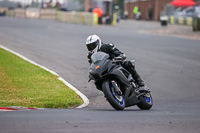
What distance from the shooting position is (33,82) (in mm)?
14367

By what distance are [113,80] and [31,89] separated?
3782 millimetres

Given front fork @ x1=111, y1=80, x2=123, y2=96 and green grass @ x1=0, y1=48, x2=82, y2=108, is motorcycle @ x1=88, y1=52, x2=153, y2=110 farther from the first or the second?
green grass @ x1=0, y1=48, x2=82, y2=108

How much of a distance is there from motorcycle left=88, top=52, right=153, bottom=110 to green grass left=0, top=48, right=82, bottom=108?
1.86 meters

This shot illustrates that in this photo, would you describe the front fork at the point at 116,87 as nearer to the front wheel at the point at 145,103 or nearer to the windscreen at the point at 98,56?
the windscreen at the point at 98,56

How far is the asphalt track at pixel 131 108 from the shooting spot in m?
7.67

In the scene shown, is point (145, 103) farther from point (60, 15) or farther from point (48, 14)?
point (48, 14)

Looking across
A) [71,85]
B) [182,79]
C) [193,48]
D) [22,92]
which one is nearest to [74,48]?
[193,48]

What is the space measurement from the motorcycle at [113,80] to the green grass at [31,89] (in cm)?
186

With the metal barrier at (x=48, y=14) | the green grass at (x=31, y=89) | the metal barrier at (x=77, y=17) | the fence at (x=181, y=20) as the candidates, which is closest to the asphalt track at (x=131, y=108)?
the green grass at (x=31, y=89)

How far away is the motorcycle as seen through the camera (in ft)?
32.6

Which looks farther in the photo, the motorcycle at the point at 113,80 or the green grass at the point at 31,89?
the green grass at the point at 31,89

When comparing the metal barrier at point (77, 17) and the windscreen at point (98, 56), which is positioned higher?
the windscreen at point (98, 56)

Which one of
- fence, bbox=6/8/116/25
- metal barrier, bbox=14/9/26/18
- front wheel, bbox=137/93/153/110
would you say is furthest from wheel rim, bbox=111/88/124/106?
metal barrier, bbox=14/9/26/18

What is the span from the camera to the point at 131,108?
1198 cm
